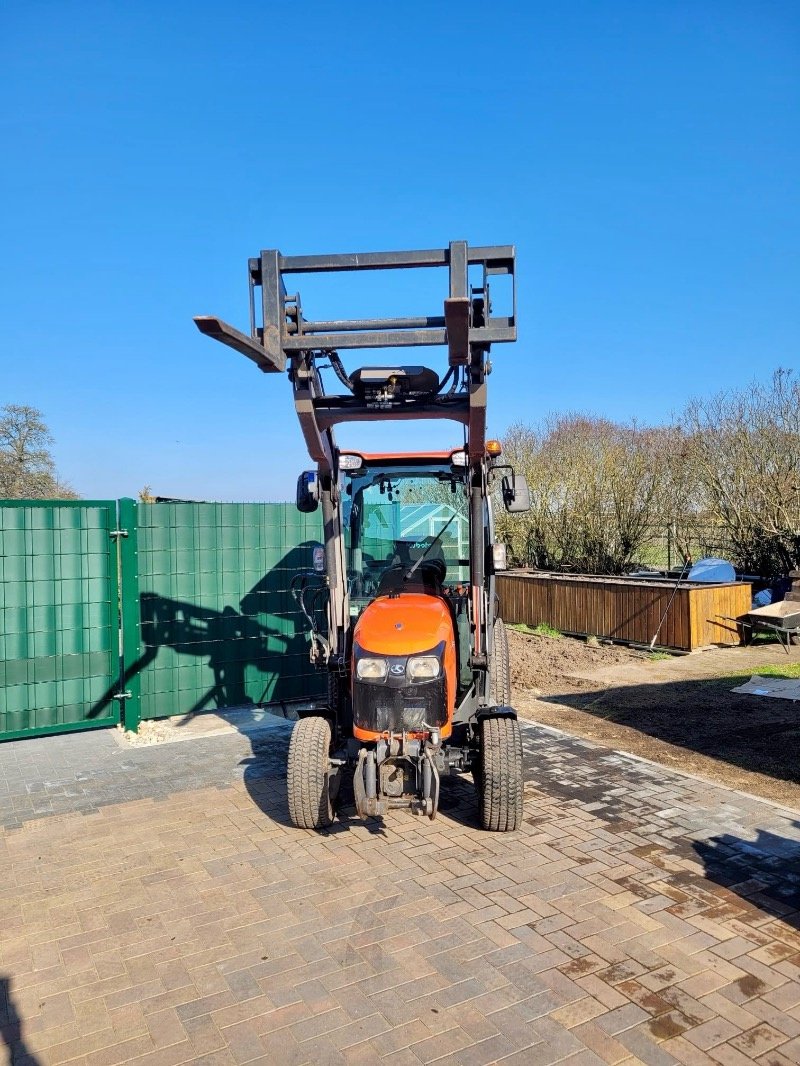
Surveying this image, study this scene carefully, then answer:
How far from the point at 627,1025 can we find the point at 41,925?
2856 mm

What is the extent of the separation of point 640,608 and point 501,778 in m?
9.08

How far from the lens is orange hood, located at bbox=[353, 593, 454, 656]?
4.74 meters

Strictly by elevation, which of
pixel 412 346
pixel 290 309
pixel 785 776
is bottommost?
pixel 785 776

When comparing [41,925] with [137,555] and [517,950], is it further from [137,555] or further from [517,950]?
[137,555]

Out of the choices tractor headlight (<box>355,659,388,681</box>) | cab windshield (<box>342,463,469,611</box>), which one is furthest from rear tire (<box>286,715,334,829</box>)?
cab windshield (<box>342,463,469,611</box>)

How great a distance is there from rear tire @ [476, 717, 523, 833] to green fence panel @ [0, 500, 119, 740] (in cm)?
430

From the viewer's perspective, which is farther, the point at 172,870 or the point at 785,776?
the point at 785,776

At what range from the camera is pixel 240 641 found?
326 inches

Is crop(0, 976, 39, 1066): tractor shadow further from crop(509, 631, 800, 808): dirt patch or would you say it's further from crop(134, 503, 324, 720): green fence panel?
crop(509, 631, 800, 808): dirt patch

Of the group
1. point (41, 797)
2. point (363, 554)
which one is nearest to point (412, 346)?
point (363, 554)

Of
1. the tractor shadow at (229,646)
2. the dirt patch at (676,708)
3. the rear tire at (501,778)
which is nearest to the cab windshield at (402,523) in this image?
the rear tire at (501,778)

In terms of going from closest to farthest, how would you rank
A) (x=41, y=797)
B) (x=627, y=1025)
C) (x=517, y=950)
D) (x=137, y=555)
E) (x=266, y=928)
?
(x=627, y=1025)
(x=517, y=950)
(x=266, y=928)
(x=41, y=797)
(x=137, y=555)

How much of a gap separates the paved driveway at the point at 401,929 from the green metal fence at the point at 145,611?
5.49 feet

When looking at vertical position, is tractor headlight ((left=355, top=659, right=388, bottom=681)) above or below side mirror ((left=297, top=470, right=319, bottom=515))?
below
